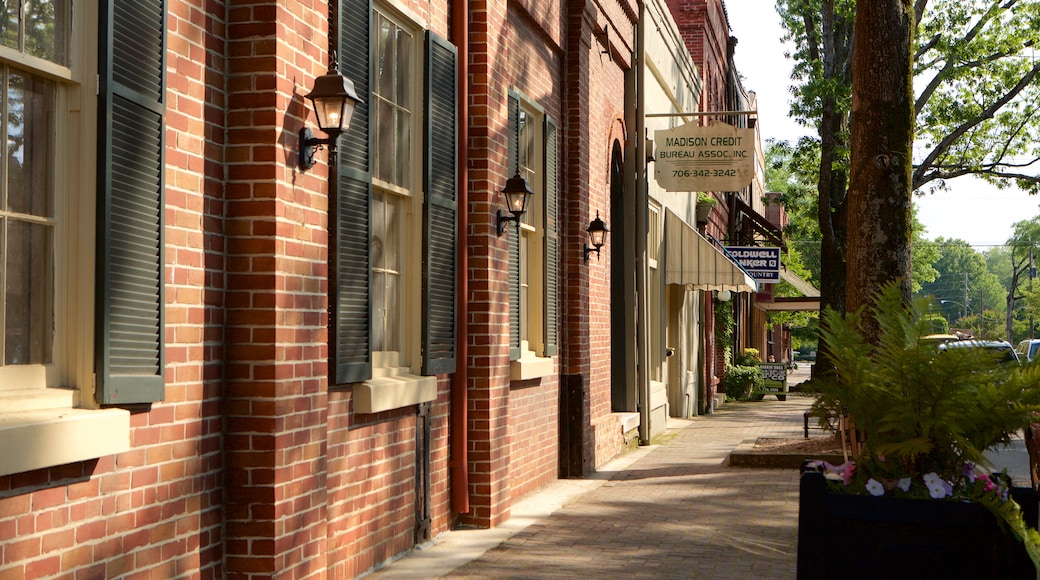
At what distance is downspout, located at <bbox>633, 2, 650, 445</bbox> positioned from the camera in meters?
15.8

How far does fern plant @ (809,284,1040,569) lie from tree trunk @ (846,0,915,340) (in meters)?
5.69

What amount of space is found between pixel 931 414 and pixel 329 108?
3.18 meters

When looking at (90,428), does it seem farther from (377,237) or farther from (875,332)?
(875,332)

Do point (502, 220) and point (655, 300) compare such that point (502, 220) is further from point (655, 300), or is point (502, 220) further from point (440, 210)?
point (655, 300)

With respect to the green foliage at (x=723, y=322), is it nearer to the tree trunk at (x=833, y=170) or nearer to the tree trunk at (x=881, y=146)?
the tree trunk at (x=833, y=170)

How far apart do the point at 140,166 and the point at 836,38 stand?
2450 cm

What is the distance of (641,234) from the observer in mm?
16094

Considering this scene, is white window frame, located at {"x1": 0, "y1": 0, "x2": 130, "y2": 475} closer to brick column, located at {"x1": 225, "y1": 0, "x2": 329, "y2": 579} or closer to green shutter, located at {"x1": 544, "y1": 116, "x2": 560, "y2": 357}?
brick column, located at {"x1": 225, "y1": 0, "x2": 329, "y2": 579}

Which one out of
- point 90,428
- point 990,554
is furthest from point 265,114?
point 990,554

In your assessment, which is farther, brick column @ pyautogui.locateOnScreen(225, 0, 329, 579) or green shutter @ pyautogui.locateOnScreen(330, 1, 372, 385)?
green shutter @ pyautogui.locateOnScreen(330, 1, 372, 385)

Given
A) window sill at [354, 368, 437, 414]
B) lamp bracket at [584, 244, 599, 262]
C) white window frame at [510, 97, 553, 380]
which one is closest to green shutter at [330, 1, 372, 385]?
window sill at [354, 368, 437, 414]

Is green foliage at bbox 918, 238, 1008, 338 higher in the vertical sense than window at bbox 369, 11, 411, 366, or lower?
higher

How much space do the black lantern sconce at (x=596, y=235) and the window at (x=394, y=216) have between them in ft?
14.8

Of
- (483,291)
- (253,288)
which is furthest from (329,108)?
(483,291)
